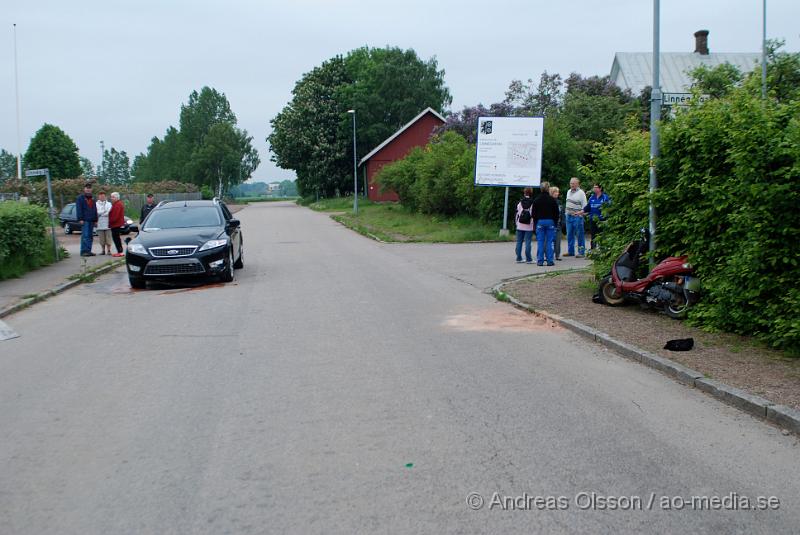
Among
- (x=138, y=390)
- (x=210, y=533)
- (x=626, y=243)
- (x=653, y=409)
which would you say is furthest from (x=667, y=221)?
(x=210, y=533)

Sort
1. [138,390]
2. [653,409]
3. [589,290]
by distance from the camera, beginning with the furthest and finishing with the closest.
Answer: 1. [589,290]
2. [138,390]
3. [653,409]

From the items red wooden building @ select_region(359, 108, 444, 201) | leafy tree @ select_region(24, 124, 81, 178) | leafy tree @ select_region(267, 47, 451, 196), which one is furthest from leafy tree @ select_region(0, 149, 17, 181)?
red wooden building @ select_region(359, 108, 444, 201)

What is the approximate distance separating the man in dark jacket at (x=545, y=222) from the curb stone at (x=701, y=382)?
6.93 m

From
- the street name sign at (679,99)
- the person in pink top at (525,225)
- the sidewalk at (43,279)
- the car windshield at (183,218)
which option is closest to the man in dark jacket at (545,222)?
the person in pink top at (525,225)

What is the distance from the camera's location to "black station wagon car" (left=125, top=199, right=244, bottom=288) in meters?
13.4

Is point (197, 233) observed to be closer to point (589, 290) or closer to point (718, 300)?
point (589, 290)

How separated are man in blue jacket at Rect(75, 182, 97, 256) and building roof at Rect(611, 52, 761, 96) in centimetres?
5142

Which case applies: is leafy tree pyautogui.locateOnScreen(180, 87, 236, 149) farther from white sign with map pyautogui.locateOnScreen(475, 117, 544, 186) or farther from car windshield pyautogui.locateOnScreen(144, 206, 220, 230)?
car windshield pyautogui.locateOnScreen(144, 206, 220, 230)

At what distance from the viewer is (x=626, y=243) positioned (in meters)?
10.9

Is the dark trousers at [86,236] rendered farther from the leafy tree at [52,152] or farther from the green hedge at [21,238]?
the leafy tree at [52,152]

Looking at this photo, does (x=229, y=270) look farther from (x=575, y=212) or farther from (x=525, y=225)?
(x=575, y=212)

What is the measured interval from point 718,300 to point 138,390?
623 cm

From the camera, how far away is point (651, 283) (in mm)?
9648

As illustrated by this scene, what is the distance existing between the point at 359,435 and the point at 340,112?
66.6 m
